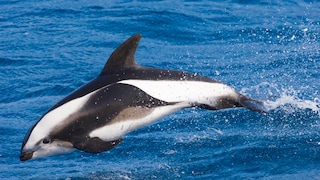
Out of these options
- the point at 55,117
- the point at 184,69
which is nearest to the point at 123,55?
the point at 55,117

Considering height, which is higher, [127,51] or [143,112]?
[127,51]

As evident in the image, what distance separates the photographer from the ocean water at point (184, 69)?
788 centimetres

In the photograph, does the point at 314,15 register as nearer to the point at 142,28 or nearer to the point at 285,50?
the point at 285,50

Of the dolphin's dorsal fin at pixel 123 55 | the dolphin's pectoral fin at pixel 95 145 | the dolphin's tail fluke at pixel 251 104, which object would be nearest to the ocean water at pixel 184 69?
the dolphin's tail fluke at pixel 251 104

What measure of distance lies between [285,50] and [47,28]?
447 cm

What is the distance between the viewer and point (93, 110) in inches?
269

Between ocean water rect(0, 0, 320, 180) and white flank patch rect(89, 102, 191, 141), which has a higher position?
white flank patch rect(89, 102, 191, 141)

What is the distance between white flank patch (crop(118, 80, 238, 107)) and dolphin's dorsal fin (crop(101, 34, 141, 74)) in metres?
0.22

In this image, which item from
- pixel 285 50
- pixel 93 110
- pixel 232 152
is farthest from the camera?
pixel 285 50

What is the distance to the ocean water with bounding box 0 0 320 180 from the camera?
7.88 meters

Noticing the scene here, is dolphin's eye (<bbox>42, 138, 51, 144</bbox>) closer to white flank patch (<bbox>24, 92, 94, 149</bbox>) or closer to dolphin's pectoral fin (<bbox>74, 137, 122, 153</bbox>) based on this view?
white flank patch (<bbox>24, 92, 94, 149</bbox>)

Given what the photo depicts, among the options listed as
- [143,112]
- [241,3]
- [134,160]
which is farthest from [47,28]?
[143,112]

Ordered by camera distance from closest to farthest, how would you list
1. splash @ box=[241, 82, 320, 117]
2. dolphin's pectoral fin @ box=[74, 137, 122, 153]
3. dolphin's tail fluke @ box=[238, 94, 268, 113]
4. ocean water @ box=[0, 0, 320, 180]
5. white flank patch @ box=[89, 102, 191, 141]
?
dolphin's pectoral fin @ box=[74, 137, 122, 153] → white flank patch @ box=[89, 102, 191, 141] → dolphin's tail fluke @ box=[238, 94, 268, 113] → ocean water @ box=[0, 0, 320, 180] → splash @ box=[241, 82, 320, 117]

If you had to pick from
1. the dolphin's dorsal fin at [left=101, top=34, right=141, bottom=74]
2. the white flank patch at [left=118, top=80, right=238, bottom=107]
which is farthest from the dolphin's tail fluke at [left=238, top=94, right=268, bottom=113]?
the dolphin's dorsal fin at [left=101, top=34, right=141, bottom=74]
